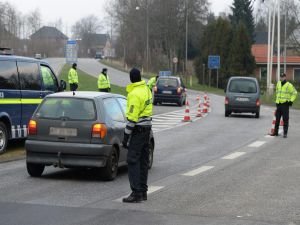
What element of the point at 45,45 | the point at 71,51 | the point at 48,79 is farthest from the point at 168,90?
the point at 45,45

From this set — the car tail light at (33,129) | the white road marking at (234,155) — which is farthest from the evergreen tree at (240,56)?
the car tail light at (33,129)

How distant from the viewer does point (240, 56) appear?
76.4m

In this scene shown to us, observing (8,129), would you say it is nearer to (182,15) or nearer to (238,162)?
(238,162)

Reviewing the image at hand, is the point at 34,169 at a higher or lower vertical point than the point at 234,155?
higher

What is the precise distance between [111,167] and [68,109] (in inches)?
46.7

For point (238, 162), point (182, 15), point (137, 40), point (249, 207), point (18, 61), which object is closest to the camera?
point (249, 207)

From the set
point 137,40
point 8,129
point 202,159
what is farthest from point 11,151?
point 137,40

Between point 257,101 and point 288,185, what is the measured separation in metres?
19.5

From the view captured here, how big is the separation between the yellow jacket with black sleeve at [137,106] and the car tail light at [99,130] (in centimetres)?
174

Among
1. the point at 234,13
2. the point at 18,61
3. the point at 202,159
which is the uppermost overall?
the point at 234,13

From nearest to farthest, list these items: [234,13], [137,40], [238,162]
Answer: [238,162], [137,40], [234,13]

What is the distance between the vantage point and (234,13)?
10788 cm

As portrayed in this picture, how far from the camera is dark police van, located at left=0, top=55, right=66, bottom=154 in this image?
14328mm

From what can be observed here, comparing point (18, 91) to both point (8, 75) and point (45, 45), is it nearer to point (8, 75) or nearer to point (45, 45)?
point (8, 75)
